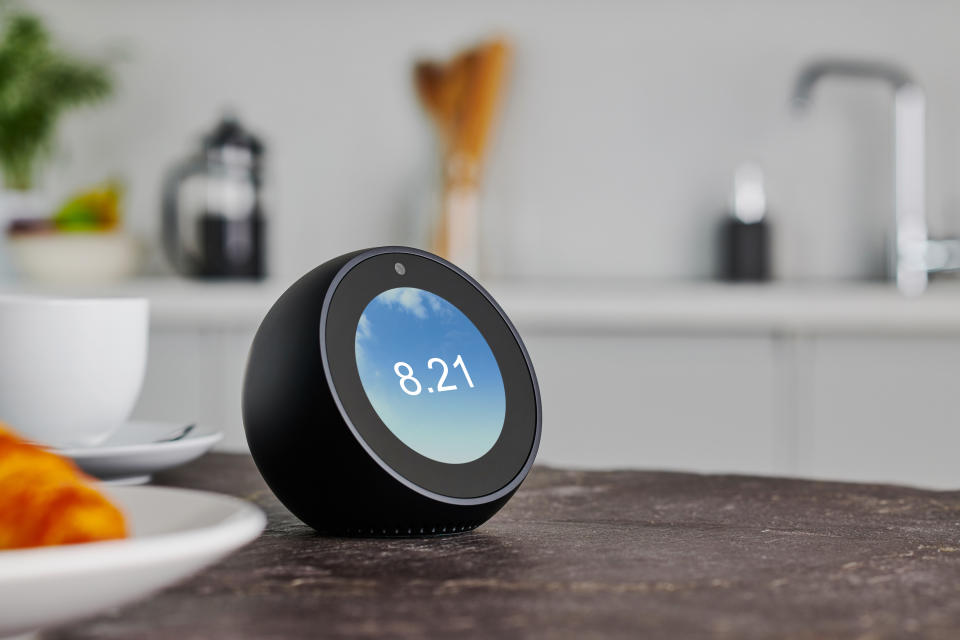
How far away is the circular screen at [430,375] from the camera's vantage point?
56 cm

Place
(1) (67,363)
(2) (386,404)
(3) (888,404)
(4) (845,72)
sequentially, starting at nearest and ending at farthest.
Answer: (2) (386,404), (1) (67,363), (3) (888,404), (4) (845,72)

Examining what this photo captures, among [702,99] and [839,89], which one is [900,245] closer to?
[839,89]

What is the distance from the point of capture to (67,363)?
665mm

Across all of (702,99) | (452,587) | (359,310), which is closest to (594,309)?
(702,99)

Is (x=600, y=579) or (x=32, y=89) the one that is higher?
(x=32, y=89)

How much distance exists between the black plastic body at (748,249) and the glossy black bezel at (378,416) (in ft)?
5.98

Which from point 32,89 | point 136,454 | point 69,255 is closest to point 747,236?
point 69,255

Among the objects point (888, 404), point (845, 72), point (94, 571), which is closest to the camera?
point (94, 571)

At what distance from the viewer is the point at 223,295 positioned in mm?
2109

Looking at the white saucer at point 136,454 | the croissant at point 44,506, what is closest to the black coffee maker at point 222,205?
the white saucer at point 136,454

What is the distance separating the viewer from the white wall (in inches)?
96.9

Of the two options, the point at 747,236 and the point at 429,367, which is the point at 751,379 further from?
the point at 429,367

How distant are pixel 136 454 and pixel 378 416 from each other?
219 mm

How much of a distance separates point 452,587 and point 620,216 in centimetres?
215
